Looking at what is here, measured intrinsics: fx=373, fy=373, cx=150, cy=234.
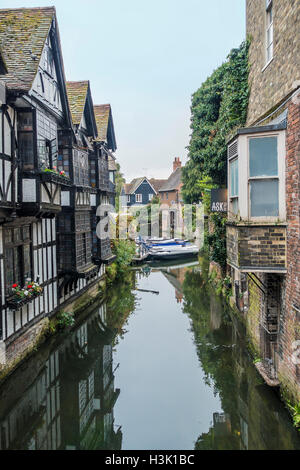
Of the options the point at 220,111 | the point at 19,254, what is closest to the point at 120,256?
the point at 220,111

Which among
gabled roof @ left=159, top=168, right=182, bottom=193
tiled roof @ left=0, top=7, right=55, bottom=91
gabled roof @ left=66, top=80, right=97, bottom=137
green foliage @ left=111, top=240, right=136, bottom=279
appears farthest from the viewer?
gabled roof @ left=159, top=168, right=182, bottom=193

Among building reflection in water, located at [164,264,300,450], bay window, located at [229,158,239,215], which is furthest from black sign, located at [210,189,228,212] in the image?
building reflection in water, located at [164,264,300,450]

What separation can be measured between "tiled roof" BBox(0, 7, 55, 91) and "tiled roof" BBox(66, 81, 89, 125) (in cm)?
401

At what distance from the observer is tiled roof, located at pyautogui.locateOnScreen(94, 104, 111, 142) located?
2001 cm

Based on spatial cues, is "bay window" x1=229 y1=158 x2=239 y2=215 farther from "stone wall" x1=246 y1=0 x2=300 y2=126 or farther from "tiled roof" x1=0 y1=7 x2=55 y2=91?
"tiled roof" x1=0 y1=7 x2=55 y2=91

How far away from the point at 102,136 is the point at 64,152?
635 centimetres

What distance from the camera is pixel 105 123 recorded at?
2064cm

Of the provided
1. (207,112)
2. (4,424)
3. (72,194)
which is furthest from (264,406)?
(207,112)

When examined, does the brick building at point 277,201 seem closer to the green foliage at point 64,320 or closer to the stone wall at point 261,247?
the stone wall at point 261,247

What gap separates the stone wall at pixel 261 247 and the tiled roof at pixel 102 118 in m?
14.0

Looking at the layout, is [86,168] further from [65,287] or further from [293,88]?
[293,88]

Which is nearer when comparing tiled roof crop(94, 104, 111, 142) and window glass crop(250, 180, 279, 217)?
window glass crop(250, 180, 279, 217)

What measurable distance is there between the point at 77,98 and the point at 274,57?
31.2 feet
